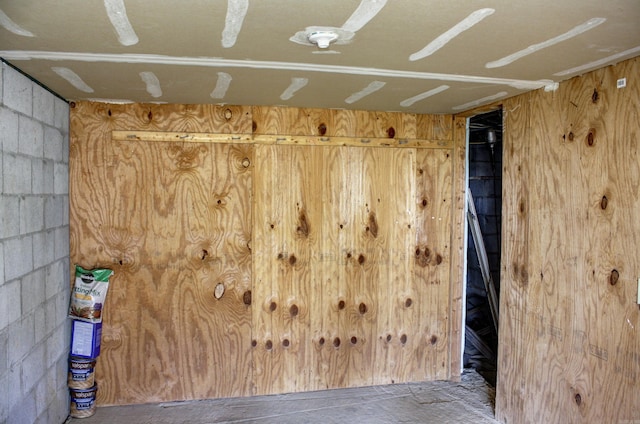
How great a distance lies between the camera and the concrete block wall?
2.15 metres

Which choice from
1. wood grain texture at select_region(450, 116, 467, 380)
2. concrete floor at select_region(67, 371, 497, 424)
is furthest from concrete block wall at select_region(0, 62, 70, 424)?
wood grain texture at select_region(450, 116, 467, 380)

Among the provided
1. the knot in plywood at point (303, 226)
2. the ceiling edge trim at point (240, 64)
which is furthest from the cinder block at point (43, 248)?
the knot in plywood at point (303, 226)

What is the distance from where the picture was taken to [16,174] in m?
2.28

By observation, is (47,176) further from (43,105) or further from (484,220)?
(484,220)

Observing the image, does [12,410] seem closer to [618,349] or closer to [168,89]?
[168,89]

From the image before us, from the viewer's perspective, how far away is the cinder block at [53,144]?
2.67 metres

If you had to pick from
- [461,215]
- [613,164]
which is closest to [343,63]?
[613,164]

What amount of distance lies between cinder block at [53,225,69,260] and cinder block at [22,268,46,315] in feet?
0.87

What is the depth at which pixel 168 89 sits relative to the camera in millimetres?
2703

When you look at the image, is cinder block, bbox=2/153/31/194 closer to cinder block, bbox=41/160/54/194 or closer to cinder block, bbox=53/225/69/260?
cinder block, bbox=41/160/54/194

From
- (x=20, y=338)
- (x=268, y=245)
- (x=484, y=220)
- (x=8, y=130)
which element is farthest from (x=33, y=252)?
(x=484, y=220)

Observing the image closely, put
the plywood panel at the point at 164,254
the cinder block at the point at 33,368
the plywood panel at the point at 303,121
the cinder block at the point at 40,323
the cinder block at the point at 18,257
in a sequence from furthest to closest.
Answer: the plywood panel at the point at 303,121 < the plywood panel at the point at 164,254 < the cinder block at the point at 40,323 < the cinder block at the point at 33,368 < the cinder block at the point at 18,257

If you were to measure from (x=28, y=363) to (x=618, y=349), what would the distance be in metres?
3.08

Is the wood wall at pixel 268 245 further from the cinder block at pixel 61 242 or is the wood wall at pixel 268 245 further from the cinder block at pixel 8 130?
the cinder block at pixel 8 130
